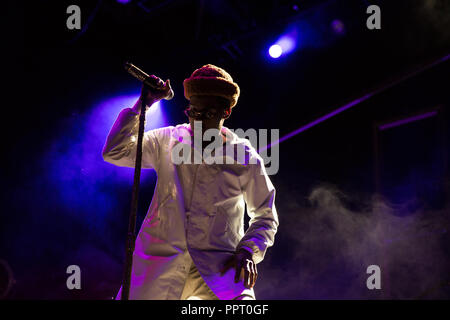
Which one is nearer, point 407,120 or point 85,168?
point 85,168

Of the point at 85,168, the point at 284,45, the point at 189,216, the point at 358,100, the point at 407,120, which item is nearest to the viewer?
the point at 189,216

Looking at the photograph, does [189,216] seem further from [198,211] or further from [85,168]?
[85,168]

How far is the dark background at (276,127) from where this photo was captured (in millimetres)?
3781

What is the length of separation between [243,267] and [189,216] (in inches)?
17.3

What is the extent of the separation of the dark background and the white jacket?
2230 mm

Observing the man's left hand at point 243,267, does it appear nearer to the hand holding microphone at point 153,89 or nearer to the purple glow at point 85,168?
the hand holding microphone at point 153,89

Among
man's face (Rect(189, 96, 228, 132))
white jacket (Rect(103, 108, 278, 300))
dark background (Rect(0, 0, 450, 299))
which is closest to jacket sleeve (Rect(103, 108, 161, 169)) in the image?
white jacket (Rect(103, 108, 278, 300))

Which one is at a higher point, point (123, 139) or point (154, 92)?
point (154, 92)

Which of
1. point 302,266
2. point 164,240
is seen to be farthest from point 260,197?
point 302,266

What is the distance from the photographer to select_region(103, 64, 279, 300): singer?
6.12 ft

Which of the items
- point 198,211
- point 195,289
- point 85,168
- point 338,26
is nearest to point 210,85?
point 198,211

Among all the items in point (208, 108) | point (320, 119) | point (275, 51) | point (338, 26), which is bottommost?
point (208, 108)

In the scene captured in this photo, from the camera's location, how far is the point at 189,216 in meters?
2.03

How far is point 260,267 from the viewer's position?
5.10m
